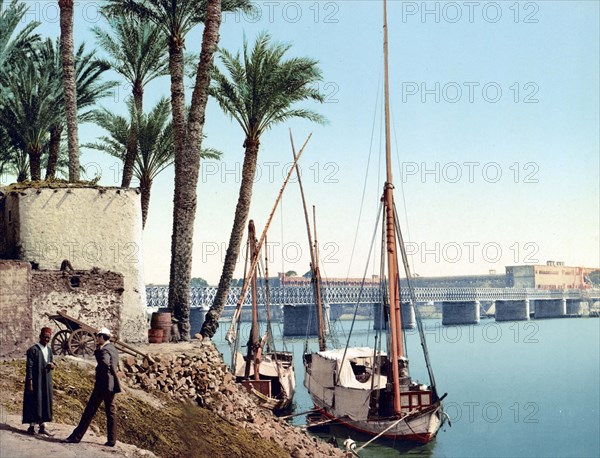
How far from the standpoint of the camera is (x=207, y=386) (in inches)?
709

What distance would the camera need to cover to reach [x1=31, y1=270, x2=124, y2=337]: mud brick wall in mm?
17188

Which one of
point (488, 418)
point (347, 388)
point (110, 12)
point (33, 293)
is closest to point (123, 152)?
point (110, 12)

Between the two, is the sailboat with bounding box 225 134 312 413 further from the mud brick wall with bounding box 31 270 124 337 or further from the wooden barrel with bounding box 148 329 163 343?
the mud brick wall with bounding box 31 270 124 337

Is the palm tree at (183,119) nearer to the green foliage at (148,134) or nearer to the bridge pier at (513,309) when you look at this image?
the green foliage at (148,134)

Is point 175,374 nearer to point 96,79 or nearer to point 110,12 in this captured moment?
point 110,12

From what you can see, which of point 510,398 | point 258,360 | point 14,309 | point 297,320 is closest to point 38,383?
point 14,309

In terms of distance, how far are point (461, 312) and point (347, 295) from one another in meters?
30.0

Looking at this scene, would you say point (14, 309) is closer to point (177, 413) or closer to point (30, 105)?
point (177, 413)

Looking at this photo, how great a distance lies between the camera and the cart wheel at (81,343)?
54.5ft

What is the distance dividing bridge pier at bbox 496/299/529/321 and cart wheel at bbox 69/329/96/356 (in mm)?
162584

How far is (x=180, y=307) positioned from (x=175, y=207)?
11.7 ft

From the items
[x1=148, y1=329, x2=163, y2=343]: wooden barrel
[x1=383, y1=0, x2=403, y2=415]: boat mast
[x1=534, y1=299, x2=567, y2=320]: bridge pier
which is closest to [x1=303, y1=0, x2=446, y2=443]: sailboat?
[x1=383, y1=0, x2=403, y2=415]: boat mast

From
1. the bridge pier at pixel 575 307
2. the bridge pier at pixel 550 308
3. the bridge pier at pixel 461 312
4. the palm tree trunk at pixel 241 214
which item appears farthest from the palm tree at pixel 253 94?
the bridge pier at pixel 575 307

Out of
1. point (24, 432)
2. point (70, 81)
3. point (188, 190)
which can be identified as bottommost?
point (24, 432)
